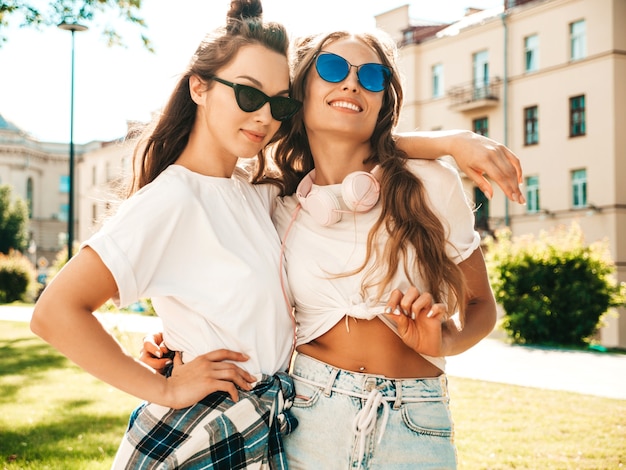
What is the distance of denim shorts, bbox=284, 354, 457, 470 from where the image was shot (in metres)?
2.51

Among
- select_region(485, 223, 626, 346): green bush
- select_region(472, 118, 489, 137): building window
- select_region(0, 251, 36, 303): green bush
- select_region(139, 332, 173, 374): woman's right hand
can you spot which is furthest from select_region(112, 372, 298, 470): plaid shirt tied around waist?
select_region(0, 251, 36, 303): green bush

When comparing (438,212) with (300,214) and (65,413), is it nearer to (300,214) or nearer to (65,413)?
(300,214)

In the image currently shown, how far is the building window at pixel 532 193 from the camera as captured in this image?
3331cm

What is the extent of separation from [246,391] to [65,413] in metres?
6.53

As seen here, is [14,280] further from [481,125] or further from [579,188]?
[579,188]

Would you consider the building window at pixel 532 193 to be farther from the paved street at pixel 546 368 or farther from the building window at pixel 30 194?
the building window at pixel 30 194

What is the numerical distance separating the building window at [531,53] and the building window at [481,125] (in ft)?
10.6

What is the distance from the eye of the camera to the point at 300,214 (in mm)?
2920

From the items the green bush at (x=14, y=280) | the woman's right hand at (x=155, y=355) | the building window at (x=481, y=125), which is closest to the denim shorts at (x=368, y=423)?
the woman's right hand at (x=155, y=355)

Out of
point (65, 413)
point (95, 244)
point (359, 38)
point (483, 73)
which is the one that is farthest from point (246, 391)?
point (483, 73)

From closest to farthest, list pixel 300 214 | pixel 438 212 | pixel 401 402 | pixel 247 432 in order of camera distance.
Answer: pixel 247 432 → pixel 401 402 → pixel 438 212 → pixel 300 214

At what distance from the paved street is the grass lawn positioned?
1.63ft

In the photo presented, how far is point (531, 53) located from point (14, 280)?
85.0 ft

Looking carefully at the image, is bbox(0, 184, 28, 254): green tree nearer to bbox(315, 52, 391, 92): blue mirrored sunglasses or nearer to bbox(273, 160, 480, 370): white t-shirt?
bbox(315, 52, 391, 92): blue mirrored sunglasses
